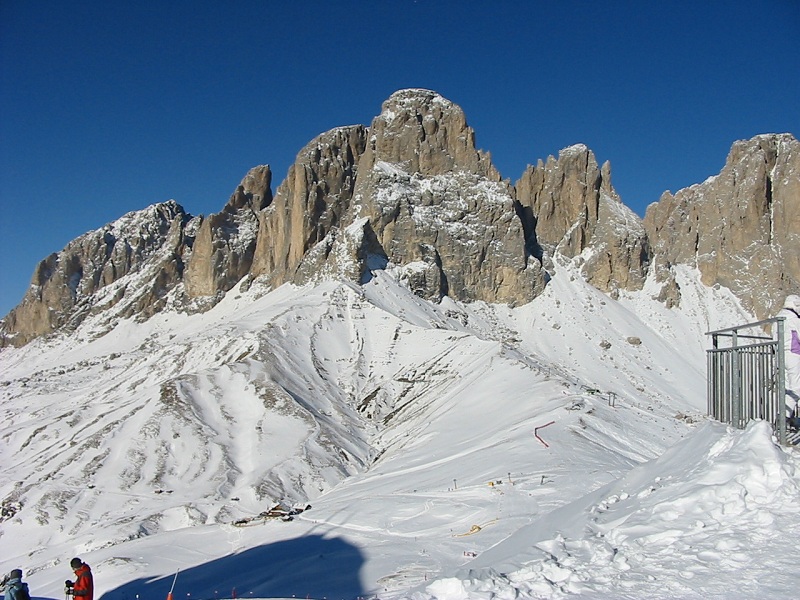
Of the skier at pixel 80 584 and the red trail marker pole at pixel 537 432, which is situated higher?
the skier at pixel 80 584

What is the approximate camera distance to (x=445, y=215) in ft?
394

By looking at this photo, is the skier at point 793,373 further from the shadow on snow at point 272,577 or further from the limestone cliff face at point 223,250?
the limestone cliff face at point 223,250

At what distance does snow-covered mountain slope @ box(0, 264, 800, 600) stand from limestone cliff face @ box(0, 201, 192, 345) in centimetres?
2308

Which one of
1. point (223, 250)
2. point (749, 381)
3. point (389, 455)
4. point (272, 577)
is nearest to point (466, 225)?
point (223, 250)

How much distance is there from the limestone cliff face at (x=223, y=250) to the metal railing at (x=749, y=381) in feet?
449

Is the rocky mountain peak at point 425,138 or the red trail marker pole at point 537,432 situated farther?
the rocky mountain peak at point 425,138

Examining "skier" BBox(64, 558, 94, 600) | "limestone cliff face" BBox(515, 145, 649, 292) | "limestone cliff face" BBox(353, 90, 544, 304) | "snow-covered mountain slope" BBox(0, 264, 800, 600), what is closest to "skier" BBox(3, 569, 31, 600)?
"skier" BBox(64, 558, 94, 600)

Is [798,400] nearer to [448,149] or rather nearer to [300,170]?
[448,149]

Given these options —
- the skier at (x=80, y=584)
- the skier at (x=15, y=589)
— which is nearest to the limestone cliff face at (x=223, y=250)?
the skier at (x=80, y=584)

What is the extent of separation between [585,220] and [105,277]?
126m

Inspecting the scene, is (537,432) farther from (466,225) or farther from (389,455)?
(466,225)

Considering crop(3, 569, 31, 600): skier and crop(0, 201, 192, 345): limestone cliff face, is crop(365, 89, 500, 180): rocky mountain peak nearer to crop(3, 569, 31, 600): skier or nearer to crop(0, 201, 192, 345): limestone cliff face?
crop(0, 201, 192, 345): limestone cliff face

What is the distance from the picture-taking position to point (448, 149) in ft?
415

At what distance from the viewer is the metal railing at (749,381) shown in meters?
12.3
